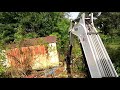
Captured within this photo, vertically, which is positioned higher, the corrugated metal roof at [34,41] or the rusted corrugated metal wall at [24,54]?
the corrugated metal roof at [34,41]

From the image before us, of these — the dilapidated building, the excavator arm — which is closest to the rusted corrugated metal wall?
the dilapidated building

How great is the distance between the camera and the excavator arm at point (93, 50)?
3814mm

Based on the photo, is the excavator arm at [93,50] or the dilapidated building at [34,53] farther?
the dilapidated building at [34,53]

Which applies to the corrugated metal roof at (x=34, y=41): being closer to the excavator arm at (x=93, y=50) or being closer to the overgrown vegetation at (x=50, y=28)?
the overgrown vegetation at (x=50, y=28)

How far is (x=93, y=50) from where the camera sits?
385cm

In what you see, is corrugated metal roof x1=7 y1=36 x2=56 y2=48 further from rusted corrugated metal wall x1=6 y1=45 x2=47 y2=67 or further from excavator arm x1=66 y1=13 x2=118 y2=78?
excavator arm x1=66 y1=13 x2=118 y2=78

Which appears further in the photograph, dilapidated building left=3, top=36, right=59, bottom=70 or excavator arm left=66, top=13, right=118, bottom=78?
dilapidated building left=3, top=36, right=59, bottom=70

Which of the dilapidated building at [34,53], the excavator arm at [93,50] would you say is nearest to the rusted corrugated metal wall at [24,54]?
the dilapidated building at [34,53]

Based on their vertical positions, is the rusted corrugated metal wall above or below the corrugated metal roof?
below

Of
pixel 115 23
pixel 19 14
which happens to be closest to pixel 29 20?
pixel 19 14

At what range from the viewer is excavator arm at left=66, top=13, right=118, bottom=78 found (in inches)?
150

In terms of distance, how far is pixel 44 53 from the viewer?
4340 millimetres
